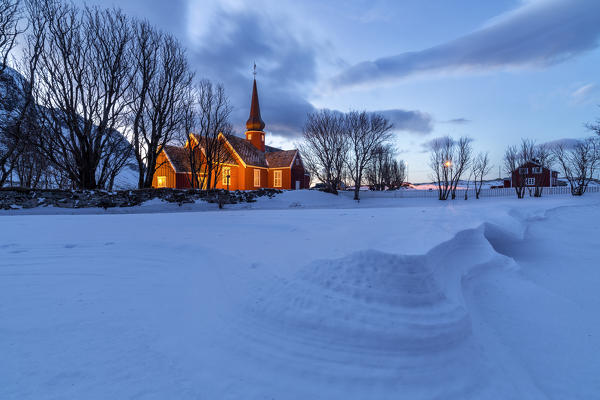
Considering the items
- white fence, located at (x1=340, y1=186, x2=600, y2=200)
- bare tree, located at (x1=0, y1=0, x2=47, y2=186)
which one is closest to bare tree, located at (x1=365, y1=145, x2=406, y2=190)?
white fence, located at (x1=340, y1=186, x2=600, y2=200)

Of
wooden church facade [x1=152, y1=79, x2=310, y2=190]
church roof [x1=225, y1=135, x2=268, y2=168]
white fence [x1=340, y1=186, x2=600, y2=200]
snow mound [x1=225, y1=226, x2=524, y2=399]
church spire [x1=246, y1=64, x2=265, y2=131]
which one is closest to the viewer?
snow mound [x1=225, y1=226, x2=524, y2=399]

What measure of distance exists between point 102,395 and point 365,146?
2750 centimetres

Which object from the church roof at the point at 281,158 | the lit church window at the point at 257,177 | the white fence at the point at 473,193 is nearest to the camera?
the white fence at the point at 473,193

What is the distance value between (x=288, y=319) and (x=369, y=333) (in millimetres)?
839

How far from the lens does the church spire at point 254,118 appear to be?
33938 millimetres

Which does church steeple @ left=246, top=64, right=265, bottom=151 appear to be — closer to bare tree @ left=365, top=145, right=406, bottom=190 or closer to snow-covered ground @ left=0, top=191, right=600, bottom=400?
bare tree @ left=365, top=145, right=406, bottom=190

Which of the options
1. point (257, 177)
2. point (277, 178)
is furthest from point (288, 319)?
point (277, 178)

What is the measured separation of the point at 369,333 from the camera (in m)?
2.54


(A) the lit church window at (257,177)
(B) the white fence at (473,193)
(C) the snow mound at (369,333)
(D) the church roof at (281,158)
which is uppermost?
(D) the church roof at (281,158)

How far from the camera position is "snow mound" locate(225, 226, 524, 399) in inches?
85.1

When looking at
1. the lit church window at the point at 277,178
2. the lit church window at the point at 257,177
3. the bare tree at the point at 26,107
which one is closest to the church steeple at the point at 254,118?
the lit church window at the point at 277,178

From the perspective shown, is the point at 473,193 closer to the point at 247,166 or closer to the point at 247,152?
the point at 247,166

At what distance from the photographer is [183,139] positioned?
63.1ft

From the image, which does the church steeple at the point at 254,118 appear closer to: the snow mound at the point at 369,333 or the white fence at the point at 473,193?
the white fence at the point at 473,193
